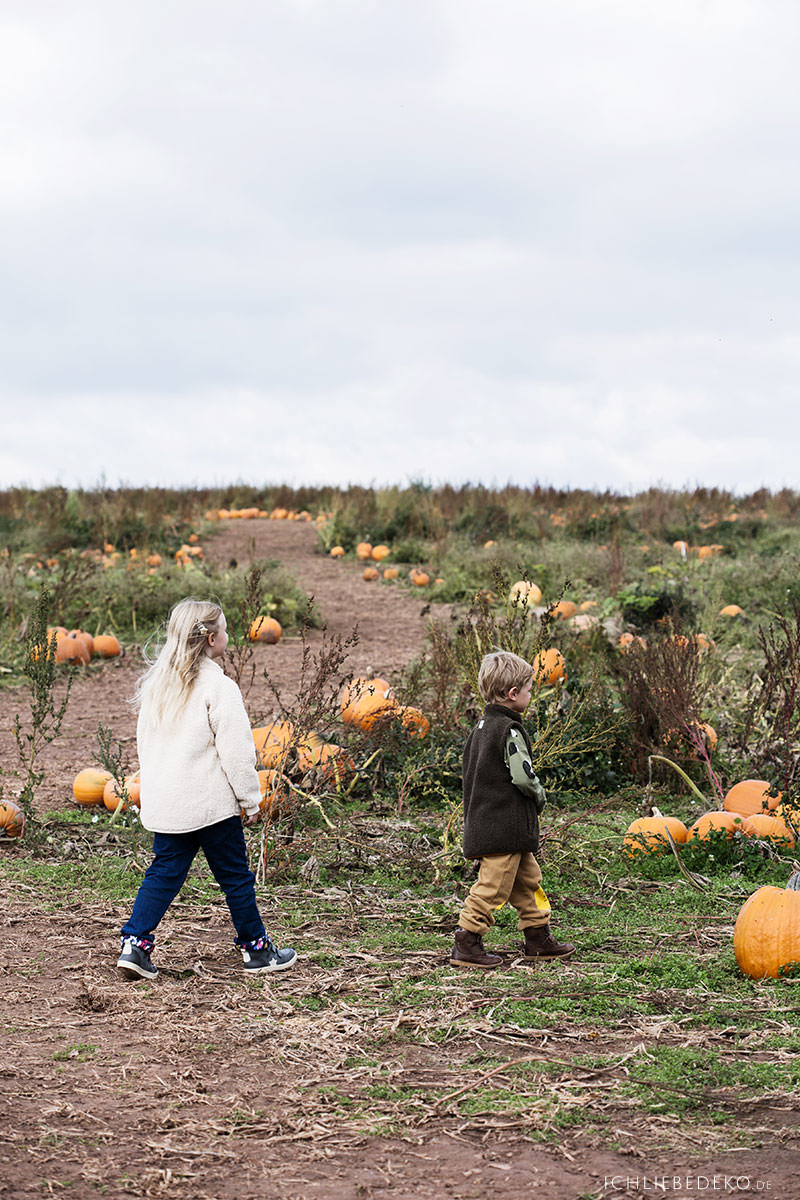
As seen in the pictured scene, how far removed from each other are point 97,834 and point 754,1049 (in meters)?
3.88

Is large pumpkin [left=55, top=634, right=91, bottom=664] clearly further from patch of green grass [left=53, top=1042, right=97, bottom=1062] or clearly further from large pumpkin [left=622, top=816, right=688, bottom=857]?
patch of green grass [left=53, top=1042, right=97, bottom=1062]

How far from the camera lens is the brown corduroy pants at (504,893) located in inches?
167

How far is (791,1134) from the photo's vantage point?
2852 mm

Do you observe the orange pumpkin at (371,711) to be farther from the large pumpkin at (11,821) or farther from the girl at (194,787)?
the girl at (194,787)

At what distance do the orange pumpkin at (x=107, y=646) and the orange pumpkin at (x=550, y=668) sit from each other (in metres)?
4.62

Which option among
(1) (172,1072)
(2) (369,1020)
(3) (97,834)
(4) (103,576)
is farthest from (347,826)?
(4) (103,576)

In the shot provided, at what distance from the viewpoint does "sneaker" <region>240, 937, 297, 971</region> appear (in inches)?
166

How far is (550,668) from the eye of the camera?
7.79 meters

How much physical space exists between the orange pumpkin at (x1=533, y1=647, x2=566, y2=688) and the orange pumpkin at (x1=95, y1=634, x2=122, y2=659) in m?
4.62

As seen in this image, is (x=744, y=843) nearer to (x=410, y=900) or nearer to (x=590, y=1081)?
(x=410, y=900)

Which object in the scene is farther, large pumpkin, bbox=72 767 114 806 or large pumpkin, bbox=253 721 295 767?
large pumpkin, bbox=72 767 114 806

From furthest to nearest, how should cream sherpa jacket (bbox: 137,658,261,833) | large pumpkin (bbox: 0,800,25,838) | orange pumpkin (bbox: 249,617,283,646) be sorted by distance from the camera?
orange pumpkin (bbox: 249,617,283,646)
large pumpkin (bbox: 0,800,25,838)
cream sherpa jacket (bbox: 137,658,261,833)

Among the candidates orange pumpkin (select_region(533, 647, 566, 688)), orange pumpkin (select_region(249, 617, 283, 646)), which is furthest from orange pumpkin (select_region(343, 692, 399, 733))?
orange pumpkin (select_region(249, 617, 283, 646))

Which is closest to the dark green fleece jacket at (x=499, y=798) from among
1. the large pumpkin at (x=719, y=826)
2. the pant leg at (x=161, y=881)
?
the pant leg at (x=161, y=881)
